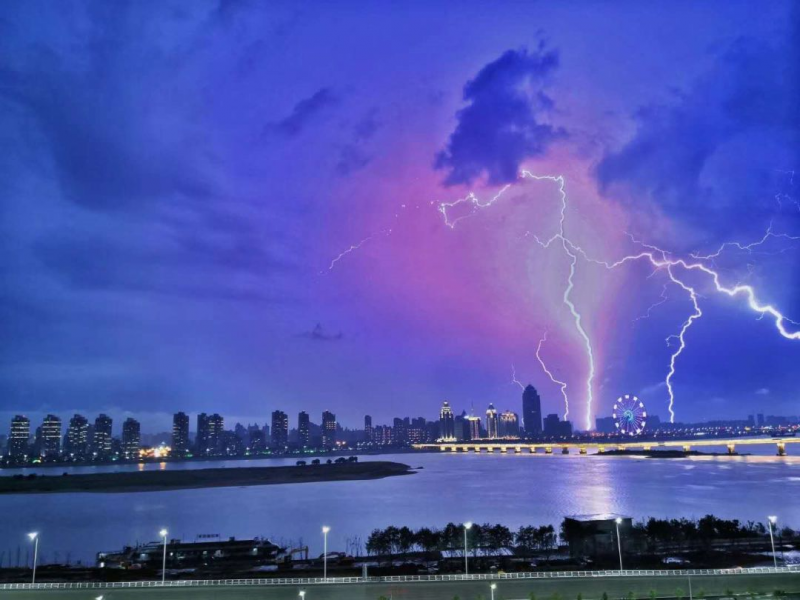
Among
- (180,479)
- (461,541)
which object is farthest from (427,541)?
(180,479)

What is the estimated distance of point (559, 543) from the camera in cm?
3412

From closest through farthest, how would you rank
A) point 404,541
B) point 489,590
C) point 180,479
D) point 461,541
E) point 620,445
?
1. point 489,590
2. point 404,541
3. point 461,541
4. point 180,479
5. point 620,445

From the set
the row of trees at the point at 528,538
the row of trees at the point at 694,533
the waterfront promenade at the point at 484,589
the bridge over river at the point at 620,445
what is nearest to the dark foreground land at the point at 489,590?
the waterfront promenade at the point at 484,589

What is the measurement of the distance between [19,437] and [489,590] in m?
206

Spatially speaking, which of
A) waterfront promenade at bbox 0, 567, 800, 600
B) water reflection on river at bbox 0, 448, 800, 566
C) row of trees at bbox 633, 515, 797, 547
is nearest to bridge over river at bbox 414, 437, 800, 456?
water reflection on river at bbox 0, 448, 800, 566

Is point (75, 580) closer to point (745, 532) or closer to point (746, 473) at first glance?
point (745, 532)

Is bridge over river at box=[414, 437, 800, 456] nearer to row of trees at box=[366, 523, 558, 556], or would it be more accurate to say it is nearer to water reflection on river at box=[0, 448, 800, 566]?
water reflection on river at box=[0, 448, 800, 566]

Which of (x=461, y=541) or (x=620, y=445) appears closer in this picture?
(x=461, y=541)

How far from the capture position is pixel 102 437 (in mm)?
194375

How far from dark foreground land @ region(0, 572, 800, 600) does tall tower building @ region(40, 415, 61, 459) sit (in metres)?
195

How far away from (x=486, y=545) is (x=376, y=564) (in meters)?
6.49

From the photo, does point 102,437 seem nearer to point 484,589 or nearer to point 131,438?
point 131,438

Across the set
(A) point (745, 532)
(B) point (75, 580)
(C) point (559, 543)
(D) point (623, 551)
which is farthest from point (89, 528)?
(A) point (745, 532)

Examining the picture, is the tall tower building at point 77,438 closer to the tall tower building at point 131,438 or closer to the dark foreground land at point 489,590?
the tall tower building at point 131,438
